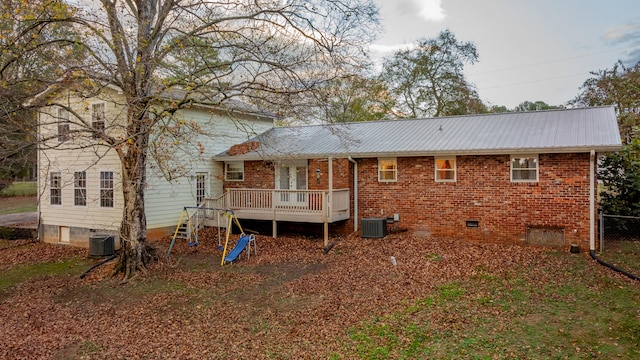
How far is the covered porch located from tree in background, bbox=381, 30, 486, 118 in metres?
16.0

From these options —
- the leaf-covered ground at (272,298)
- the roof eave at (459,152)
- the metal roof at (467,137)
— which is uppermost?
the metal roof at (467,137)

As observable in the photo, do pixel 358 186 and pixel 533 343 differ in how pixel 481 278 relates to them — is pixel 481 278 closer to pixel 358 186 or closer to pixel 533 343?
pixel 533 343

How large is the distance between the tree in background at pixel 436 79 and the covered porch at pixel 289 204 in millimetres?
16019

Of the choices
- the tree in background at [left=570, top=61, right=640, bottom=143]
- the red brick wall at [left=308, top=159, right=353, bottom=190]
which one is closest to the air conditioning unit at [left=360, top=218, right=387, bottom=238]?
the red brick wall at [left=308, top=159, right=353, bottom=190]

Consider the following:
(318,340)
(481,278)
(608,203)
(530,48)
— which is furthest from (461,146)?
(530,48)

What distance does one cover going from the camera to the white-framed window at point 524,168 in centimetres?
1157

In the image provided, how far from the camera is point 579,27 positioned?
50.2 feet

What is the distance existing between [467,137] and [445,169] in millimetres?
1385

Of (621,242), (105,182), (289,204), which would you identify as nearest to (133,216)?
(105,182)

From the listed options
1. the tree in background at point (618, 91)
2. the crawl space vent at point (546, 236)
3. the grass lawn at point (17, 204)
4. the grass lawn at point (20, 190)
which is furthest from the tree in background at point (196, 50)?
the grass lawn at point (20, 190)

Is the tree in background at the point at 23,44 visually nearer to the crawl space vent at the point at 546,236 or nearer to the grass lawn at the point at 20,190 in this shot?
the crawl space vent at the point at 546,236

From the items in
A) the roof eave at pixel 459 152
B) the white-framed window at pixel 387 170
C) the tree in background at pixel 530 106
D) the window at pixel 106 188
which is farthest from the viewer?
the tree in background at pixel 530 106

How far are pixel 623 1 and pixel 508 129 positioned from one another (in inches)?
201

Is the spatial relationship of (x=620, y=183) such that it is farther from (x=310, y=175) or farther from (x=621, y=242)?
(x=310, y=175)
